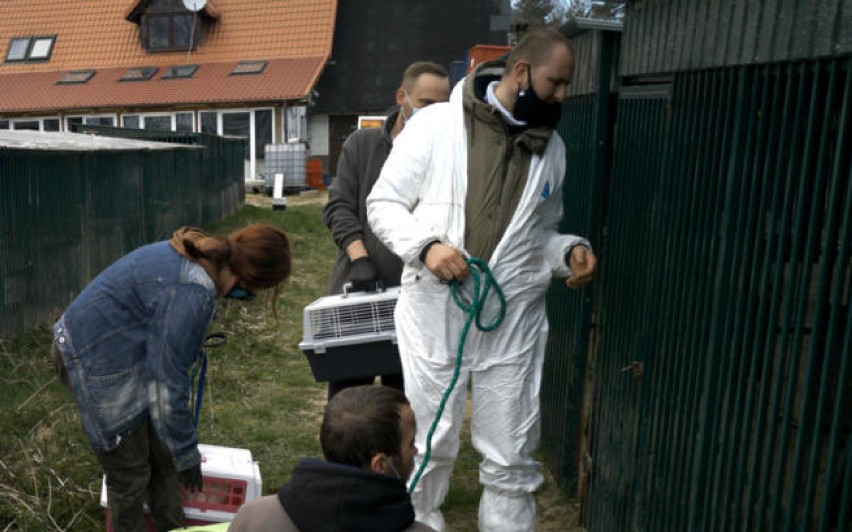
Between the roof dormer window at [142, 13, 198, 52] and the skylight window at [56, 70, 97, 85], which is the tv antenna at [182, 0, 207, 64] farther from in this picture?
the skylight window at [56, 70, 97, 85]

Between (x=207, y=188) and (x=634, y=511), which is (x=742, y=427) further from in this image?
(x=207, y=188)

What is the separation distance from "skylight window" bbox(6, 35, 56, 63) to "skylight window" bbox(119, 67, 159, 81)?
11.3 feet

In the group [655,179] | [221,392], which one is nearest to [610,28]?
[655,179]

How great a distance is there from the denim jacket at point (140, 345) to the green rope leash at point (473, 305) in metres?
0.86

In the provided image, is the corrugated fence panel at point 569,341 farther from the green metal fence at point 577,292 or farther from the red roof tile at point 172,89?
the red roof tile at point 172,89

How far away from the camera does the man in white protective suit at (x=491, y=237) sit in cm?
333

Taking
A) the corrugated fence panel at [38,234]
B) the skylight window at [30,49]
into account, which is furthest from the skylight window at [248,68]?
the corrugated fence panel at [38,234]

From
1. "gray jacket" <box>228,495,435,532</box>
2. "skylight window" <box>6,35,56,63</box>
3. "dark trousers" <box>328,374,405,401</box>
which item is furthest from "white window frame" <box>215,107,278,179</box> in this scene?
"gray jacket" <box>228,495,435,532</box>

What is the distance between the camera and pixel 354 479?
80.4 inches

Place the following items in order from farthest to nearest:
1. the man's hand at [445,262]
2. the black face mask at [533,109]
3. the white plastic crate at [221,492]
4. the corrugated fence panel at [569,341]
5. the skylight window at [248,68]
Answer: the skylight window at [248,68], the corrugated fence panel at [569,341], the white plastic crate at [221,492], the black face mask at [533,109], the man's hand at [445,262]

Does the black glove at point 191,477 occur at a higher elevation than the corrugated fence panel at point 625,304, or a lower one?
lower

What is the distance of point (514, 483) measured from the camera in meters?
3.46

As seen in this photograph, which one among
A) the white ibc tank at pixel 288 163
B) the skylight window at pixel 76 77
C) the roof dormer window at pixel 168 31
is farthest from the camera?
the roof dormer window at pixel 168 31

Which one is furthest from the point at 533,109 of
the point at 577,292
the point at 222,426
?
the point at 222,426
